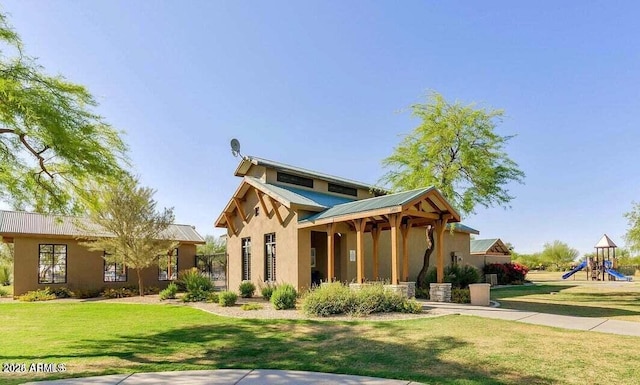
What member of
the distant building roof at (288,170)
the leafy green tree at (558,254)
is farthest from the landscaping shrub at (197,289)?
the leafy green tree at (558,254)

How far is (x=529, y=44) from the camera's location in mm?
14391

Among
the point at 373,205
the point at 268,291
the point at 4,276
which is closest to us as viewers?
the point at 373,205

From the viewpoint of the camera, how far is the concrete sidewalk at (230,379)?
17.8ft

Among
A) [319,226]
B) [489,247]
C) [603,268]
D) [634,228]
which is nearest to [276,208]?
[319,226]

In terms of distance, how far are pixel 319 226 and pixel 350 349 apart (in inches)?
344

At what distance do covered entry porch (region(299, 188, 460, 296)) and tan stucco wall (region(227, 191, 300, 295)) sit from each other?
3.55 ft

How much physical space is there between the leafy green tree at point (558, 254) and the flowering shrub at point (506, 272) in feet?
99.9

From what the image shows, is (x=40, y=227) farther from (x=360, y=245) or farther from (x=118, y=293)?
(x=360, y=245)

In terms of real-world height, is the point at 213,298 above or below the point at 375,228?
below

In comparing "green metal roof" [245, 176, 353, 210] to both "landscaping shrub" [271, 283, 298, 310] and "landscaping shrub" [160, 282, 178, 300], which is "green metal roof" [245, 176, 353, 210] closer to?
"landscaping shrub" [271, 283, 298, 310]

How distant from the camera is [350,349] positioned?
24.0ft

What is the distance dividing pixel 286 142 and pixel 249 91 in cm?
389

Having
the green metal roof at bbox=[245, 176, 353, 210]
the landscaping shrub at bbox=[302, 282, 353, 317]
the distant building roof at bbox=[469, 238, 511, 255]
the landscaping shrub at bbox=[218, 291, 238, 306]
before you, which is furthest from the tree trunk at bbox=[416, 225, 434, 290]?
the distant building roof at bbox=[469, 238, 511, 255]

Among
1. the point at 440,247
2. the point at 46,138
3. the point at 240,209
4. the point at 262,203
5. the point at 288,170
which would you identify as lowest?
the point at 440,247
